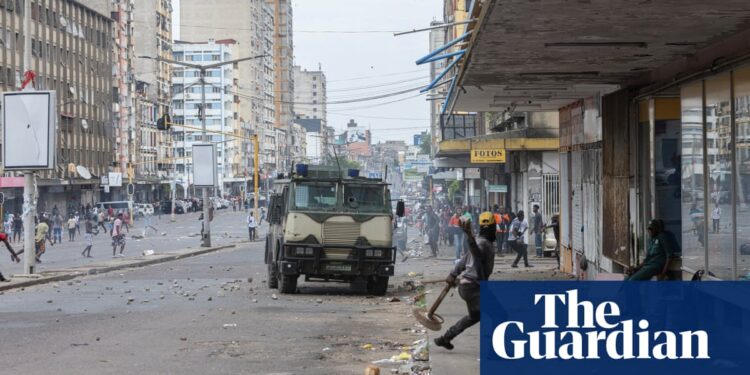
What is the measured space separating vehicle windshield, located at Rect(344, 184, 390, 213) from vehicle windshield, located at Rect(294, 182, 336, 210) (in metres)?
0.30

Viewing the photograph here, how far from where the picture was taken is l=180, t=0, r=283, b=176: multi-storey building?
163m

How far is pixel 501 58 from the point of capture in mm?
16578

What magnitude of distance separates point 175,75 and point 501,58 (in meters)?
156

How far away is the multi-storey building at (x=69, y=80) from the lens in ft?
262

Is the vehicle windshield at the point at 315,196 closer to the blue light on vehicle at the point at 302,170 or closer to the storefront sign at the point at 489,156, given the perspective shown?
the blue light on vehicle at the point at 302,170

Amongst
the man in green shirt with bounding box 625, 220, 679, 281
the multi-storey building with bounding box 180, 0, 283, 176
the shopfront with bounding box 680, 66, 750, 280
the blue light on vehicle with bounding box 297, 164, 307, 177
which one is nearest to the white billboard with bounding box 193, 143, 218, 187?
the blue light on vehicle with bounding box 297, 164, 307, 177

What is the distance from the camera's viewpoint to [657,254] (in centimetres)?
1434

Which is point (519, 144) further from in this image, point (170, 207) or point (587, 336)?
point (170, 207)

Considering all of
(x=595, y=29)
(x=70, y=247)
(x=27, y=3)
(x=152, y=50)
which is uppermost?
(x=152, y=50)

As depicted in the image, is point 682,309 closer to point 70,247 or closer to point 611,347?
point 611,347

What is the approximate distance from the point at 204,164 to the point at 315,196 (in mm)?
33511

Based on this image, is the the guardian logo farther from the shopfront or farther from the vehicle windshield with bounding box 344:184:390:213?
the vehicle windshield with bounding box 344:184:390:213

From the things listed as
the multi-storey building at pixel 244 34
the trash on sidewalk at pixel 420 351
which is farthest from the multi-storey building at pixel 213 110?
the trash on sidewalk at pixel 420 351

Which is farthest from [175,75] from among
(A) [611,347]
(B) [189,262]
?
(A) [611,347]
